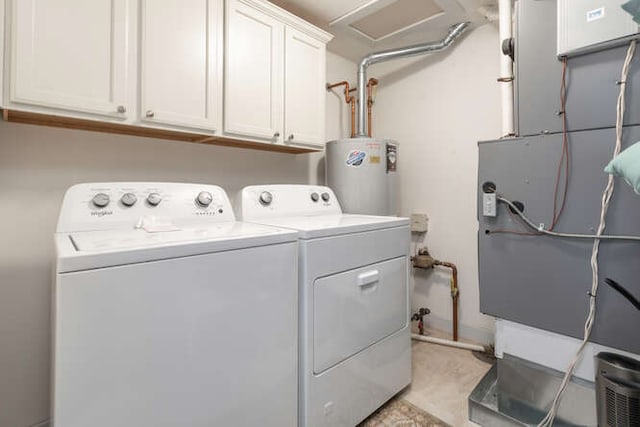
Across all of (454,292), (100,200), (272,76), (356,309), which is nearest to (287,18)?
(272,76)

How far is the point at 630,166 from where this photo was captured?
88 centimetres

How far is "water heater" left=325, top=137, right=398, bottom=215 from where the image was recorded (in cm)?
216

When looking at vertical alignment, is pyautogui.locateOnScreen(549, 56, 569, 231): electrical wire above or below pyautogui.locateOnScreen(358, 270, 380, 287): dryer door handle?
above

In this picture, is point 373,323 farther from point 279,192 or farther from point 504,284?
point 279,192

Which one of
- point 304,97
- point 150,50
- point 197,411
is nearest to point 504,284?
point 197,411

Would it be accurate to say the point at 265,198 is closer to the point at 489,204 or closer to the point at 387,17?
the point at 489,204

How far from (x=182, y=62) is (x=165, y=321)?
1.17 m

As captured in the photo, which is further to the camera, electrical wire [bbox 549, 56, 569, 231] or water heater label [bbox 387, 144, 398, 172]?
water heater label [bbox 387, 144, 398, 172]

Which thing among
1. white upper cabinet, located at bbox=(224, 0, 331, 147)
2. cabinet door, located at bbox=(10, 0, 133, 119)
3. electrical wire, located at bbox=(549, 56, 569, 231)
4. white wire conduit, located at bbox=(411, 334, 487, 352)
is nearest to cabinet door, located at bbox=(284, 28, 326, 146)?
white upper cabinet, located at bbox=(224, 0, 331, 147)

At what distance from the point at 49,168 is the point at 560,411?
249 centimetres

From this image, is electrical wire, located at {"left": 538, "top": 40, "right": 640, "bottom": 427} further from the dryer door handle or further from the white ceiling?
the white ceiling

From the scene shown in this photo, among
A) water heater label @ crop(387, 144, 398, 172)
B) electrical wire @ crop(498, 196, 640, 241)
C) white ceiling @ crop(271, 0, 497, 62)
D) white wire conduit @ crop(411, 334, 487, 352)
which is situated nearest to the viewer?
electrical wire @ crop(498, 196, 640, 241)

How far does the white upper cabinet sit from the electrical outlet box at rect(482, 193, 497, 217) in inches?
40.3

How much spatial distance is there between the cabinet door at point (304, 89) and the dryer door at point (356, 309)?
0.95m
